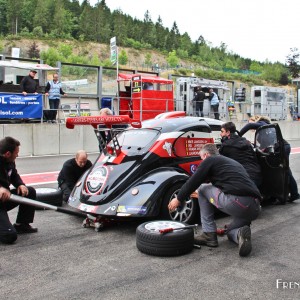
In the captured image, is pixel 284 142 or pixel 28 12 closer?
pixel 284 142

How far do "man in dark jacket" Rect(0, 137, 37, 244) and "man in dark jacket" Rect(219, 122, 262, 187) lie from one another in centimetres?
308

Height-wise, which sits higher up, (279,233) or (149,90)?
(149,90)

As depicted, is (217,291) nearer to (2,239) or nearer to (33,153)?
(2,239)

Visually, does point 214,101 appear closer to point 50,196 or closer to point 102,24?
point 50,196

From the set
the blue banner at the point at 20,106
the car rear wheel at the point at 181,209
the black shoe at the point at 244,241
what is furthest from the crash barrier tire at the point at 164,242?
the blue banner at the point at 20,106

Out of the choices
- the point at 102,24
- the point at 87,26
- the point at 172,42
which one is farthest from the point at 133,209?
the point at 172,42

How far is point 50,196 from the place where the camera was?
6855mm

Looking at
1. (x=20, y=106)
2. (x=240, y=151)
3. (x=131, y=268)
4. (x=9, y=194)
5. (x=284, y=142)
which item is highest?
(x=20, y=106)

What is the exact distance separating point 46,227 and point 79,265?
173cm

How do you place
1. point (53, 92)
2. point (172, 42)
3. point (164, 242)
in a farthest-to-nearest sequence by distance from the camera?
1. point (172, 42)
2. point (53, 92)
3. point (164, 242)

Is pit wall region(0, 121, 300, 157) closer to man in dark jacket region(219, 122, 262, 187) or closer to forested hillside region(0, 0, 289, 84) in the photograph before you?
man in dark jacket region(219, 122, 262, 187)

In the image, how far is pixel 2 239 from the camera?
5023mm

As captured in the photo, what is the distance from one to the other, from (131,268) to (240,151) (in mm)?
3112

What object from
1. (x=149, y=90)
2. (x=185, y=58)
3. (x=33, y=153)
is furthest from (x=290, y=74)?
(x=33, y=153)
